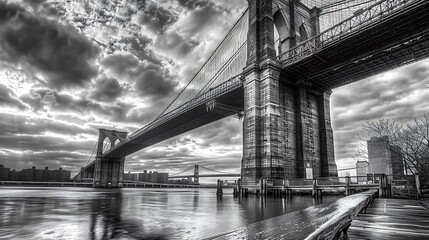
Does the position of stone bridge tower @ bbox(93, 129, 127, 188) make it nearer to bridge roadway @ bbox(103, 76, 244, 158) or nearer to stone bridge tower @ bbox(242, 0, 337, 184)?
bridge roadway @ bbox(103, 76, 244, 158)

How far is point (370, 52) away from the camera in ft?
84.2

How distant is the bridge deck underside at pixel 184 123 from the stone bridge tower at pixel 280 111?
550cm

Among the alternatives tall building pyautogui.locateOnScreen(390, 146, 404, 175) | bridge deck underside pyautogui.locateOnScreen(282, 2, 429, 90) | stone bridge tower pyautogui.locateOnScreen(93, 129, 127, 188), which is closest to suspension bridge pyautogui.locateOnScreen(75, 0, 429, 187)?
bridge deck underside pyautogui.locateOnScreen(282, 2, 429, 90)

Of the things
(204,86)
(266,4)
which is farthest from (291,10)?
(204,86)

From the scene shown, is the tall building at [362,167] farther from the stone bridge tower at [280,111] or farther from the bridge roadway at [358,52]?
the bridge roadway at [358,52]

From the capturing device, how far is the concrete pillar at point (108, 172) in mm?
86625

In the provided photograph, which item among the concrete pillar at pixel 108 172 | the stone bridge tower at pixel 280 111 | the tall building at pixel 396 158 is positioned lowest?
the concrete pillar at pixel 108 172

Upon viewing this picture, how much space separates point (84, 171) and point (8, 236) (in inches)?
5095

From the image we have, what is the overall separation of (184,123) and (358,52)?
32.1 metres

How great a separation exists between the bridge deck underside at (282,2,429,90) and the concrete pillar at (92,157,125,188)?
2964 inches

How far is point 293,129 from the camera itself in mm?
31672

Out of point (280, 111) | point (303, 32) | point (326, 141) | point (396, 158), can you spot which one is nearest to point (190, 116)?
point (280, 111)

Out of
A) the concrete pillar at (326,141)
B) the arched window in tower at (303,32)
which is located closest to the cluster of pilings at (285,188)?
the concrete pillar at (326,141)

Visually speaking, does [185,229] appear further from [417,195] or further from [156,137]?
[156,137]
